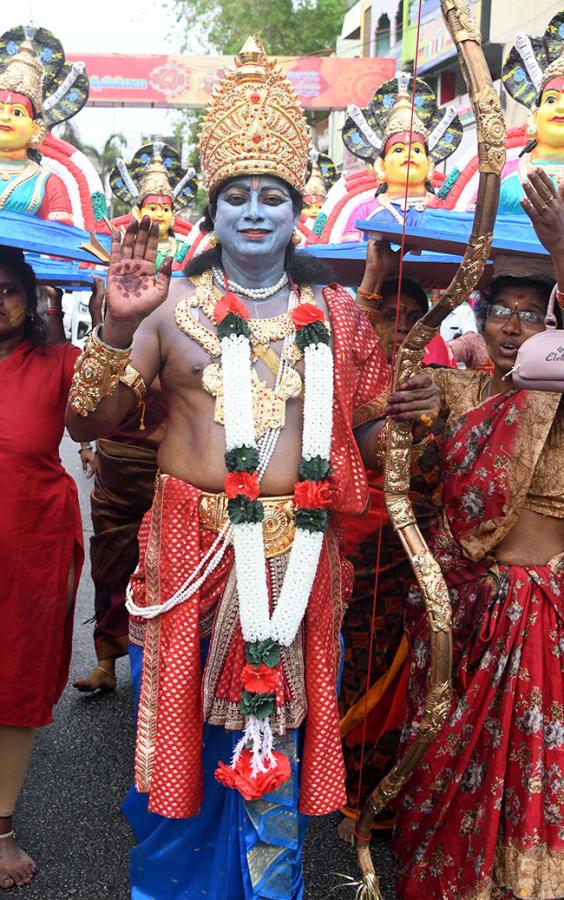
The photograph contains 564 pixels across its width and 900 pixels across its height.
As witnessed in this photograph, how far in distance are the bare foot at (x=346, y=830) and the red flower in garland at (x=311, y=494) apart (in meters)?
1.50

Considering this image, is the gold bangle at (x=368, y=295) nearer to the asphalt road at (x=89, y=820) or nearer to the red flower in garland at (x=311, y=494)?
the red flower in garland at (x=311, y=494)

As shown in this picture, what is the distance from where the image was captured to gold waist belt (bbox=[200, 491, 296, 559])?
251 cm

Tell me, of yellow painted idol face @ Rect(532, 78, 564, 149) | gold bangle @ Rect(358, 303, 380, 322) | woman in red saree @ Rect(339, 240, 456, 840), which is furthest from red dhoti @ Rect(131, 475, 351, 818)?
yellow painted idol face @ Rect(532, 78, 564, 149)

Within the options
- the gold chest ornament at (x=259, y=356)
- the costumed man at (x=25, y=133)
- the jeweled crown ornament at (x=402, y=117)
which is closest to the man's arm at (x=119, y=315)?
the gold chest ornament at (x=259, y=356)

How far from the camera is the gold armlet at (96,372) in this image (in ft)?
7.75

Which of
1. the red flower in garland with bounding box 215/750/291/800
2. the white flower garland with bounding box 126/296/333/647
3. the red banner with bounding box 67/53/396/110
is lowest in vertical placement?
the red flower in garland with bounding box 215/750/291/800

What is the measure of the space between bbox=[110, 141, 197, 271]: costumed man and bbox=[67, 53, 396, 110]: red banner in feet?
47.1

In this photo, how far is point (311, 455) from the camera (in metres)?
2.51

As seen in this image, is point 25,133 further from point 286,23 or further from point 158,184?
point 286,23

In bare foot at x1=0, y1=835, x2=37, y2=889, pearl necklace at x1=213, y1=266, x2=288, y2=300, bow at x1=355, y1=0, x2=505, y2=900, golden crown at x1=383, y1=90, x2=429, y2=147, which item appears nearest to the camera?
bow at x1=355, y1=0, x2=505, y2=900

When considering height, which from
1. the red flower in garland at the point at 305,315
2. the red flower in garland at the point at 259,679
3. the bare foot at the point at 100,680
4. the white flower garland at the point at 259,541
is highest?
the red flower in garland at the point at 305,315

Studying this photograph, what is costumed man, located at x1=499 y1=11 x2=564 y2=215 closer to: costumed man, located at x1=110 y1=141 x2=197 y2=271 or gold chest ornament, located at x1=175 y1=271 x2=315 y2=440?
gold chest ornament, located at x1=175 y1=271 x2=315 y2=440

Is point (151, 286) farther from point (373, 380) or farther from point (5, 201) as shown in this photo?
point (5, 201)

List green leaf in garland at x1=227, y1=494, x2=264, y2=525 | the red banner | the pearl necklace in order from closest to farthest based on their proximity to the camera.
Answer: green leaf in garland at x1=227, y1=494, x2=264, y2=525
the pearl necklace
the red banner
